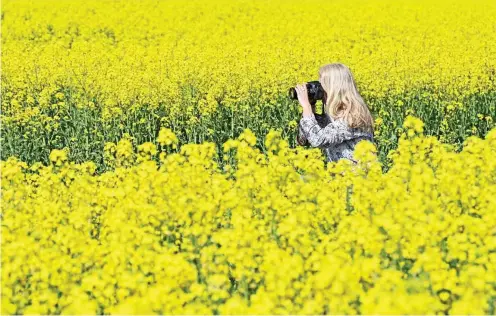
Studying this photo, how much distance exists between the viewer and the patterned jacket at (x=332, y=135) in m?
7.48

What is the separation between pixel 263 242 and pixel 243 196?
2.71 ft

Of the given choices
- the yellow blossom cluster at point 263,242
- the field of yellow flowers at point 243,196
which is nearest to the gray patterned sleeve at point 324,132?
the field of yellow flowers at point 243,196

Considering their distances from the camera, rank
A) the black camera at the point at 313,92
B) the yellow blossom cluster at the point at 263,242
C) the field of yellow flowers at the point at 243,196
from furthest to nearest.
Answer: the black camera at the point at 313,92 → the field of yellow flowers at the point at 243,196 → the yellow blossom cluster at the point at 263,242

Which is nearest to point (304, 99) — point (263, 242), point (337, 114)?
point (337, 114)

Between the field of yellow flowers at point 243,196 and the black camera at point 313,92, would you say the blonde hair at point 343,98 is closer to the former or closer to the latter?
the black camera at point 313,92

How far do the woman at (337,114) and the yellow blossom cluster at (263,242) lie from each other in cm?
94

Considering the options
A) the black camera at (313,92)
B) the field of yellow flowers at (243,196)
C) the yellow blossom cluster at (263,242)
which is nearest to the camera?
the yellow blossom cluster at (263,242)

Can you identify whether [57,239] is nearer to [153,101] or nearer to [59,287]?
[59,287]

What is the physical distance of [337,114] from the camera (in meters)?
7.62

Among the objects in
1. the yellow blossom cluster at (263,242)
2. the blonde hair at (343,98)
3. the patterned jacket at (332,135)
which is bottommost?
the yellow blossom cluster at (263,242)

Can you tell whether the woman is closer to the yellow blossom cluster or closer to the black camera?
the black camera

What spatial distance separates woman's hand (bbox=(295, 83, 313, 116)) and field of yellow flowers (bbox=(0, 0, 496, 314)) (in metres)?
0.44

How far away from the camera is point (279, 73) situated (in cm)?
1273

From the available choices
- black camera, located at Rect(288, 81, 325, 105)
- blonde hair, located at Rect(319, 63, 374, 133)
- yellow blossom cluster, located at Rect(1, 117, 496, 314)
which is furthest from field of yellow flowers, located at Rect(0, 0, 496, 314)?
black camera, located at Rect(288, 81, 325, 105)
